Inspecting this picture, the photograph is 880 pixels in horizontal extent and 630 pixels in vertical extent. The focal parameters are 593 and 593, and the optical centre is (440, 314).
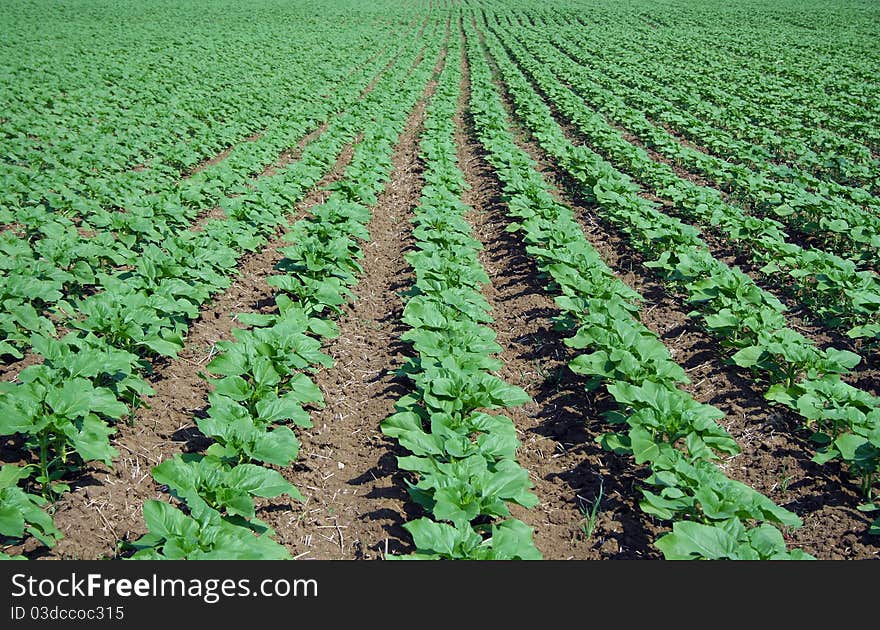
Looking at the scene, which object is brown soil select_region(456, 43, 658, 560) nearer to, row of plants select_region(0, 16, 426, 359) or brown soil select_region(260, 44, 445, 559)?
brown soil select_region(260, 44, 445, 559)

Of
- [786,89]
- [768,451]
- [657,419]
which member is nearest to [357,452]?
[657,419]

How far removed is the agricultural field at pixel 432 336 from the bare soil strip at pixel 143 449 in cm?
2

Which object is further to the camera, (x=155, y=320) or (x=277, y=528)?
(x=155, y=320)

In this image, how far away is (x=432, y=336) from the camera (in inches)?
223

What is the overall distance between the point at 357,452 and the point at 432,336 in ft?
4.43

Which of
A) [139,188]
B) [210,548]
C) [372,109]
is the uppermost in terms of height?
[372,109]

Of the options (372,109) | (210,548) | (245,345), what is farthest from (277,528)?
(372,109)

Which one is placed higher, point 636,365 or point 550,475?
point 636,365

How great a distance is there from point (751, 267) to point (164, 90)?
1723 centimetres

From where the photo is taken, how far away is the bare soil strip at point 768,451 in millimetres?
4160

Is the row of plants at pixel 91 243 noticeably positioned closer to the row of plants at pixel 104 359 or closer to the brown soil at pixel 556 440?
the row of plants at pixel 104 359

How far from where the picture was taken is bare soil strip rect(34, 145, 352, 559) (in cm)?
386

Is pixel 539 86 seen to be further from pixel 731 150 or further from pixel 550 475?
pixel 550 475

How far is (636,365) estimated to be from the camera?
16.6ft
